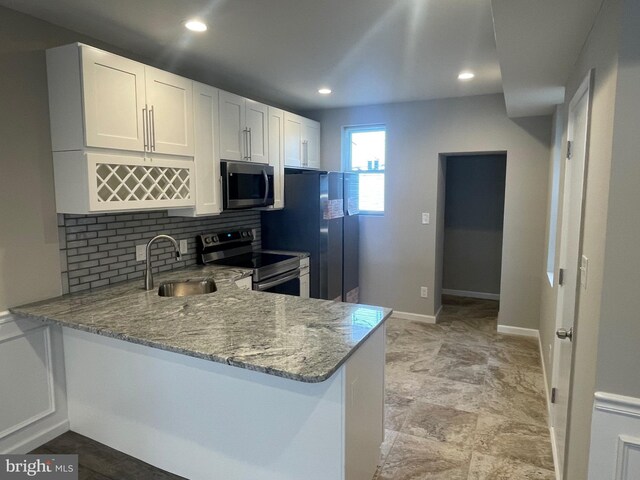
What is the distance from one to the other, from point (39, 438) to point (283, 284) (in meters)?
2.02

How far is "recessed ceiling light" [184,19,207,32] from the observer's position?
243 centimetres

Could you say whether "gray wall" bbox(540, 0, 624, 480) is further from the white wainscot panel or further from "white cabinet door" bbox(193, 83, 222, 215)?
the white wainscot panel

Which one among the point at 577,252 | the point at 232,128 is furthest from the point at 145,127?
the point at 577,252

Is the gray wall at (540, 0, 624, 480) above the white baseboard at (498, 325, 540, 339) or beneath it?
above

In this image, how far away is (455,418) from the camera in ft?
9.18

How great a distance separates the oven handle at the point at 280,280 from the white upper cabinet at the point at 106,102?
4.17 ft

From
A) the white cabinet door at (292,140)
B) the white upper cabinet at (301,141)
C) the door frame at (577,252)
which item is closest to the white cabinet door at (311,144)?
the white upper cabinet at (301,141)

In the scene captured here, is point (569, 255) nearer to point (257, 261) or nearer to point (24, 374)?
point (257, 261)

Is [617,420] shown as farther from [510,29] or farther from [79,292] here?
[79,292]

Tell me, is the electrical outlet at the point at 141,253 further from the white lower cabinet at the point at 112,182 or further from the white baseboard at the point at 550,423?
the white baseboard at the point at 550,423

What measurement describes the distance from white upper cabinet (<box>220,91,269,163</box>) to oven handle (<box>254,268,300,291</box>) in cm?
107

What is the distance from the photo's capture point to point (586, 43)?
6.43 feet

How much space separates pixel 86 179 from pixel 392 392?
2.53 m

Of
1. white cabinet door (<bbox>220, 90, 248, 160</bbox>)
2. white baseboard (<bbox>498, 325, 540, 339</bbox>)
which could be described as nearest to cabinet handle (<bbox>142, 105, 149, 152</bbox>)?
white cabinet door (<bbox>220, 90, 248, 160</bbox>)
